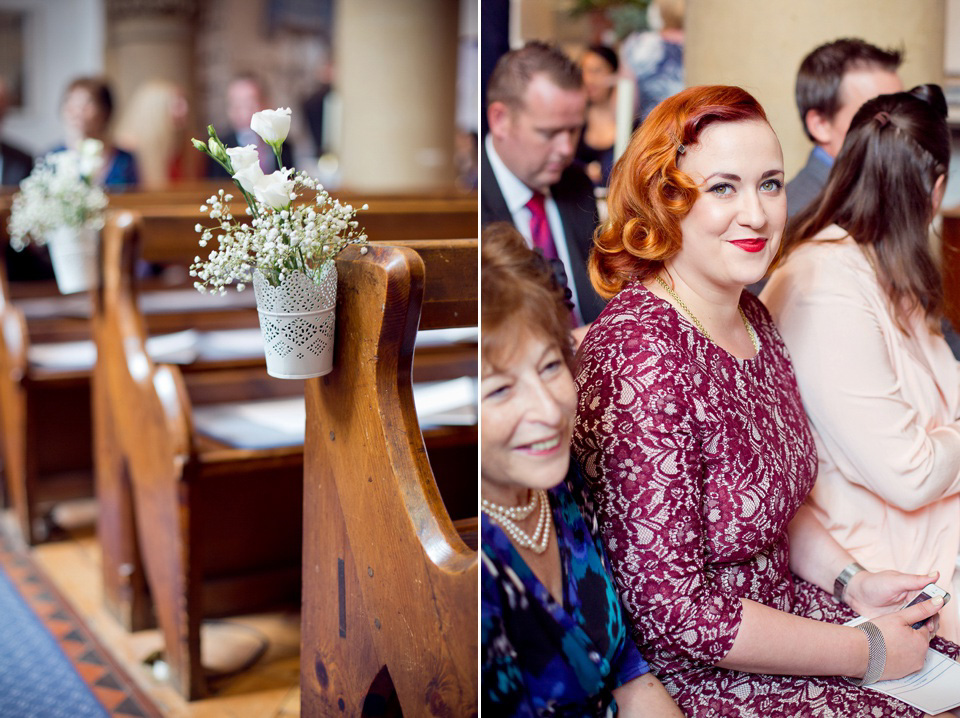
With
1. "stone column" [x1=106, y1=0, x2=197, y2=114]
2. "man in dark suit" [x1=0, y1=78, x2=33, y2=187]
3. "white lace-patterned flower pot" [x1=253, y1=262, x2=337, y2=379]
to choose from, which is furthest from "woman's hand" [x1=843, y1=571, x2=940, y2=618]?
"stone column" [x1=106, y1=0, x2=197, y2=114]

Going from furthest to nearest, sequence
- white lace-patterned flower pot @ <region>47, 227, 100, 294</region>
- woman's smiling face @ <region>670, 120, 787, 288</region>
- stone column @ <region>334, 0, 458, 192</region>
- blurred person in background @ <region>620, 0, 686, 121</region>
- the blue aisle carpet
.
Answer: stone column @ <region>334, 0, 458, 192</region>
white lace-patterned flower pot @ <region>47, 227, 100, 294</region>
the blue aisle carpet
blurred person in background @ <region>620, 0, 686, 121</region>
woman's smiling face @ <region>670, 120, 787, 288</region>

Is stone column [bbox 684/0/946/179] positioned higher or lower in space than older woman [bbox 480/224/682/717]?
higher

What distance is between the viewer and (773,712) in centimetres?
141

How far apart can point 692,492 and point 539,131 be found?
0.61 meters

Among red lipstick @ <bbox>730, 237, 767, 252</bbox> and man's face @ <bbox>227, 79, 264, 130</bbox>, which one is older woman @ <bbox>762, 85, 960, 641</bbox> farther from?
man's face @ <bbox>227, 79, 264, 130</bbox>

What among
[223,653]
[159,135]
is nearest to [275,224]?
[223,653]

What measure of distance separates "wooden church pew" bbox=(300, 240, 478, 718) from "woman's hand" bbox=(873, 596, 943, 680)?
1.96 feet

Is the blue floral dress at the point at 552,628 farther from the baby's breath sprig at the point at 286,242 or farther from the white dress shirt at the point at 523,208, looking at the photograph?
the baby's breath sprig at the point at 286,242

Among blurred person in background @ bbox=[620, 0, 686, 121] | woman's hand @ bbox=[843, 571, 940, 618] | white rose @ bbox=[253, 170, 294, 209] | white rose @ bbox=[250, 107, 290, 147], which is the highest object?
blurred person in background @ bbox=[620, 0, 686, 121]

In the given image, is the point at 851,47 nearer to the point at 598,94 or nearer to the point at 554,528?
the point at 598,94

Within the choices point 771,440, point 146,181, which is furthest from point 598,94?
point 146,181

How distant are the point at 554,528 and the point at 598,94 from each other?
103 cm

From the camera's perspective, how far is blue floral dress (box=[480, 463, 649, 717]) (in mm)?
1266

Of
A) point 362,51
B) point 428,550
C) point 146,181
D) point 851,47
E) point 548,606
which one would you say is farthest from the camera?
point 146,181
